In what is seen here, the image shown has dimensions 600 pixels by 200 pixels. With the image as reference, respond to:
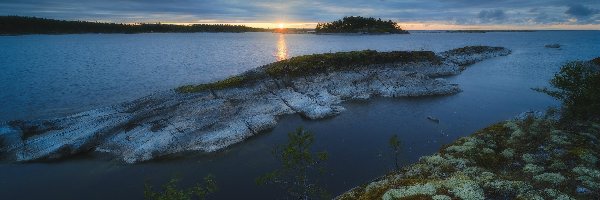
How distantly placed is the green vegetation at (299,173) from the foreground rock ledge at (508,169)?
2.72 metres

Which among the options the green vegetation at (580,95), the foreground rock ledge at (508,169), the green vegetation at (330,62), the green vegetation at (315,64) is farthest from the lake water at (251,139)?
the green vegetation at (330,62)

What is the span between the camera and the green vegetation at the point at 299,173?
20922 mm

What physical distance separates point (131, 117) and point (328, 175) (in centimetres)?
2241

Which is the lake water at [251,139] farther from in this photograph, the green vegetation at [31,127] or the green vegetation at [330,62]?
the green vegetation at [330,62]

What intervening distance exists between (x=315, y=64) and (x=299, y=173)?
132ft

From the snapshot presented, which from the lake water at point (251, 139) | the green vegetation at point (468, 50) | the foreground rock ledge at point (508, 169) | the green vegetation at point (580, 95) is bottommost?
the lake water at point (251, 139)

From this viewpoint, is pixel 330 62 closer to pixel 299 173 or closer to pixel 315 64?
pixel 315 64

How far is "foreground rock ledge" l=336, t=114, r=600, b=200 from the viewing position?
64.0 feet

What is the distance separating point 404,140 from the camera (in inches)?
1412

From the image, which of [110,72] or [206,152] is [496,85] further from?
[110,72]

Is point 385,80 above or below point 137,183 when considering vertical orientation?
above

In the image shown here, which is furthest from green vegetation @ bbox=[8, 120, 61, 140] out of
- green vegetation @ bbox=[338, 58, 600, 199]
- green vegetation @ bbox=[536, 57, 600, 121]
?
green vegetation @ bbox=[536, 57, 600, 121]

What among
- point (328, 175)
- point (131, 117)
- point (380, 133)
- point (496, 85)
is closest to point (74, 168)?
point (131, 117)

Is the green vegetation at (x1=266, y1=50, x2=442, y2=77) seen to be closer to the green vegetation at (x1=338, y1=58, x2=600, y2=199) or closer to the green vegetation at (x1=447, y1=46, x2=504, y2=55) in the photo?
the green vegetation at (x1=338, y1=58, x2=600, y2=199)
